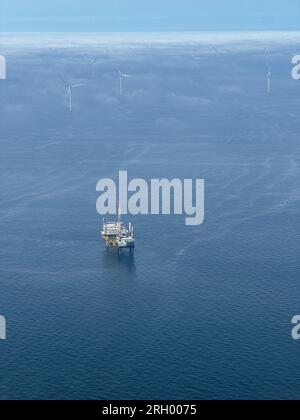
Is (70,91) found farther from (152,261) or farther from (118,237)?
(152,261)

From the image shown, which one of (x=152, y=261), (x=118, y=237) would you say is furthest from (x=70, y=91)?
(x=152, y=261)

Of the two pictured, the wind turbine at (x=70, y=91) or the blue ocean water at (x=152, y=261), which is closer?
the blue ocean water at (x=152, y=261)

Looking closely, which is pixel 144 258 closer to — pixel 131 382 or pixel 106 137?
pixel 131 382

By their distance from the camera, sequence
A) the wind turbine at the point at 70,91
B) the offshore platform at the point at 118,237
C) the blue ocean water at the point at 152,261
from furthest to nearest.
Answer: the wind turbine at the point at 70,91 < the offshore platform at the point at 118,237 < the blue ocean water at the point at 152,261

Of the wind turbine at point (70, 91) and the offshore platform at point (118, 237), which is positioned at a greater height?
the wind turbine at point (70, 91)

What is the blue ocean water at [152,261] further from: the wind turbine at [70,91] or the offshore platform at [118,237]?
the wind turbine at [70,91]

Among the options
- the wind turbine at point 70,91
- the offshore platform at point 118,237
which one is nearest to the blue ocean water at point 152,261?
the offshore platform at point 118,237
